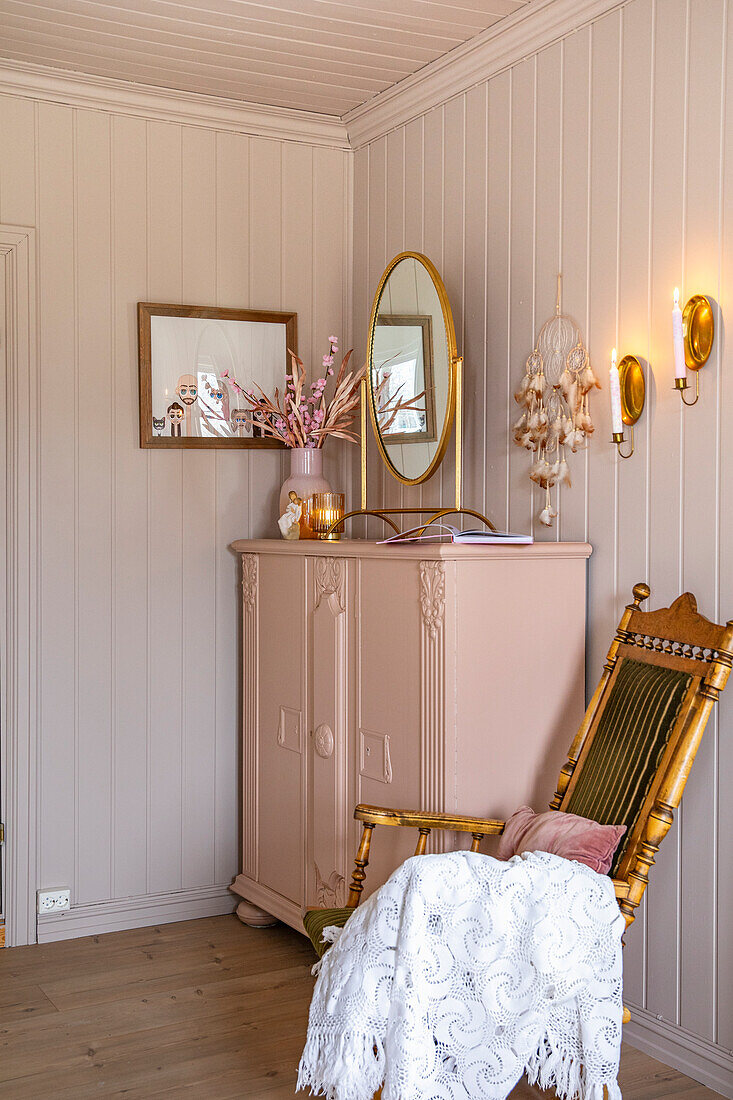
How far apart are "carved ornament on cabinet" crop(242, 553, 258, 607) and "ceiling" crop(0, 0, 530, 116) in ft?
5.30

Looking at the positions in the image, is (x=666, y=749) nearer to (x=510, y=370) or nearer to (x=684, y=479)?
(x=684, y=479)

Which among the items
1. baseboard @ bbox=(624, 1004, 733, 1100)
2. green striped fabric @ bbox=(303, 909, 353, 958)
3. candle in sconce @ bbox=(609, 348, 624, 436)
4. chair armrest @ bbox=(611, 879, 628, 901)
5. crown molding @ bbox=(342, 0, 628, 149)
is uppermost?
crown molding @ bbox=(342, 0, 628, 149)

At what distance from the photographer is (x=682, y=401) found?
255 cm

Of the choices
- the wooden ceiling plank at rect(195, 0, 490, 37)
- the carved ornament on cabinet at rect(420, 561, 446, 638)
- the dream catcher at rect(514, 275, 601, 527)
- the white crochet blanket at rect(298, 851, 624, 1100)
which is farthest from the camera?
the wooden ceiling plank at rect(195, 0, 490, 37)

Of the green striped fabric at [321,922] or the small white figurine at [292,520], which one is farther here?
the small white figurine at [292,520]

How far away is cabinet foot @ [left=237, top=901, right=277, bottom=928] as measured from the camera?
3.60 m

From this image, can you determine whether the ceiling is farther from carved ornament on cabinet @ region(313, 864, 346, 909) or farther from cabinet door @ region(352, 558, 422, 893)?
carved ornament on cabinet @ region(313, 864, 346, 909)

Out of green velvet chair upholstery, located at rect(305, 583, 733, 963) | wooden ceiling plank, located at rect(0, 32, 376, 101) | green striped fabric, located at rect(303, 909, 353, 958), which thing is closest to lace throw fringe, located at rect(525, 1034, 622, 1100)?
green velvet chair upholstery, located at rect(305, 583, 733, 963)

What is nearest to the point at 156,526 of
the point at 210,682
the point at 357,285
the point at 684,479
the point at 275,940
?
the point at 210,682

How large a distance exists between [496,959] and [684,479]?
3.97 feet

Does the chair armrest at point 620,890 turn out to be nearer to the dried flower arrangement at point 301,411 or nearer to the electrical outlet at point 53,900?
the dried flower arrangement at point 301,411

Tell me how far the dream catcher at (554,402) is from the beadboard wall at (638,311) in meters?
0.04

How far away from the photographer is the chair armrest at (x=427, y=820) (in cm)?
247

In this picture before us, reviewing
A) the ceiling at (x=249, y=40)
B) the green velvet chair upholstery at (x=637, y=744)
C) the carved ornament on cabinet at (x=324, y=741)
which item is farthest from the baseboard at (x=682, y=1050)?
the ceiling at (x=249, y=40)
